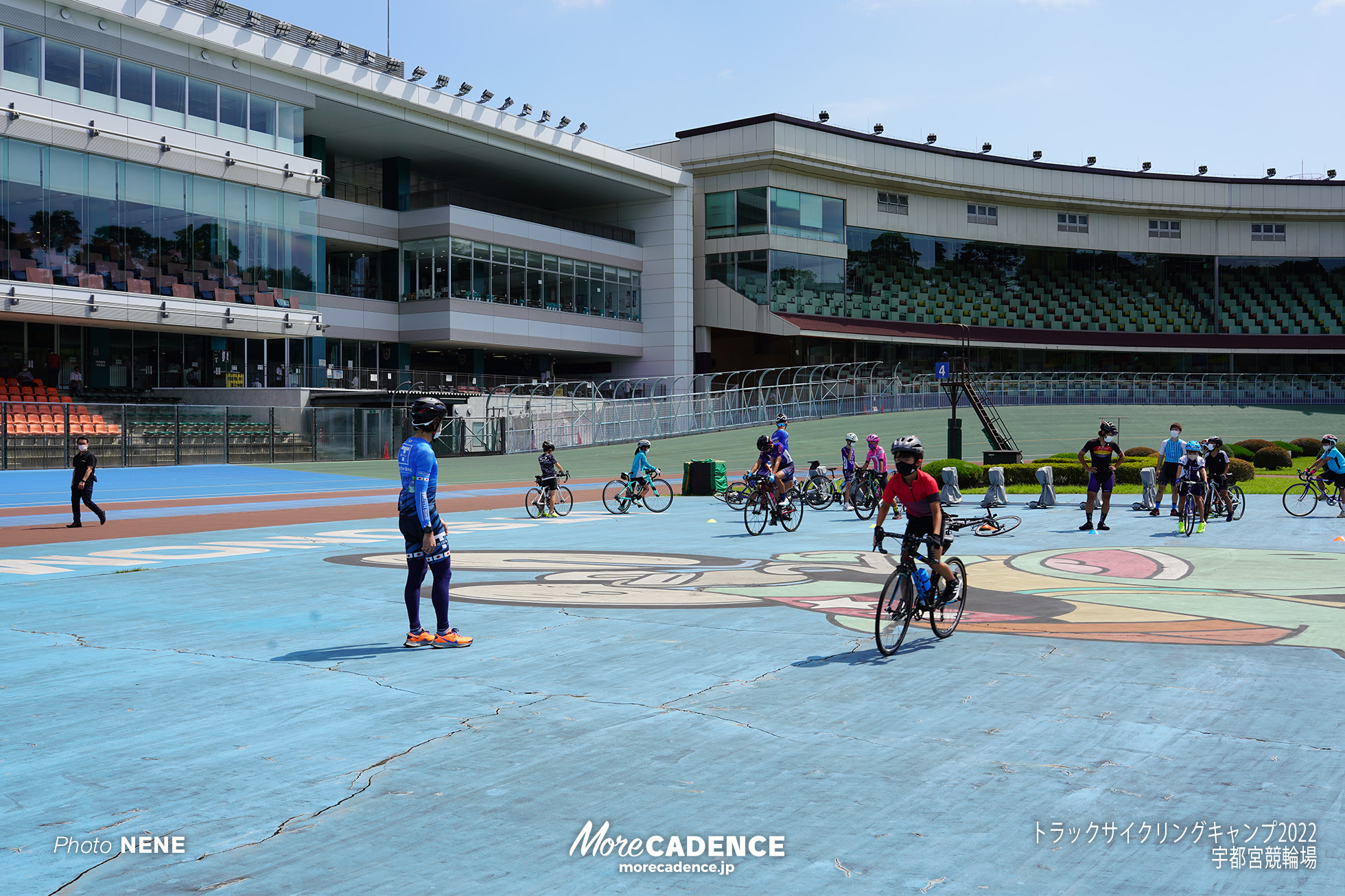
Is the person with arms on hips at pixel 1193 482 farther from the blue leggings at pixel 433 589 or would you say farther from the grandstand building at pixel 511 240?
the grandstand building at pixel 511 240

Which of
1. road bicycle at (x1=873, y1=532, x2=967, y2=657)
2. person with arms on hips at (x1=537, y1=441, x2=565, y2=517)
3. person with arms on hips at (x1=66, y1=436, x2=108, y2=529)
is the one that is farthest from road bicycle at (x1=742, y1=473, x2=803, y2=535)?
person with arms on hips at (x1=66, y1=436, x2=108, y2=529)

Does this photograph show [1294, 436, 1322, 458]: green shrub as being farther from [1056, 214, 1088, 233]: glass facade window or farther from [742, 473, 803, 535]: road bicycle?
[1056, 214, 1088, 233]: glass facade window

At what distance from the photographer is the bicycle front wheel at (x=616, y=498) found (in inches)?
984

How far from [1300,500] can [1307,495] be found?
115 centimetres

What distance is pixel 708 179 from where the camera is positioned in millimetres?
67750

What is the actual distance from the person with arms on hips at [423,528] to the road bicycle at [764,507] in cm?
1089

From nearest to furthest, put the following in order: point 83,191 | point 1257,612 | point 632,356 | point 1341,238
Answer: point 1257,612, point 83,191, point 632,356, point 1341,238

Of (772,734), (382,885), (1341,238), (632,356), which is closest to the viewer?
(382,885)

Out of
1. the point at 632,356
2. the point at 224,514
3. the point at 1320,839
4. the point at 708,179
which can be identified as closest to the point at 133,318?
the point at 224,514

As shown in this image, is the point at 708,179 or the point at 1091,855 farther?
the point at 708,179

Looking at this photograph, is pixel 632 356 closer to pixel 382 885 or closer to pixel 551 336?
pixel 551 336

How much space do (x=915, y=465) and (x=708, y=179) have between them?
60.8m

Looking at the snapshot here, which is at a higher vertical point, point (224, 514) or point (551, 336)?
point (551, 336)

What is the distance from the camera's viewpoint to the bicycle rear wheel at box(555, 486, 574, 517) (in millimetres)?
24375
